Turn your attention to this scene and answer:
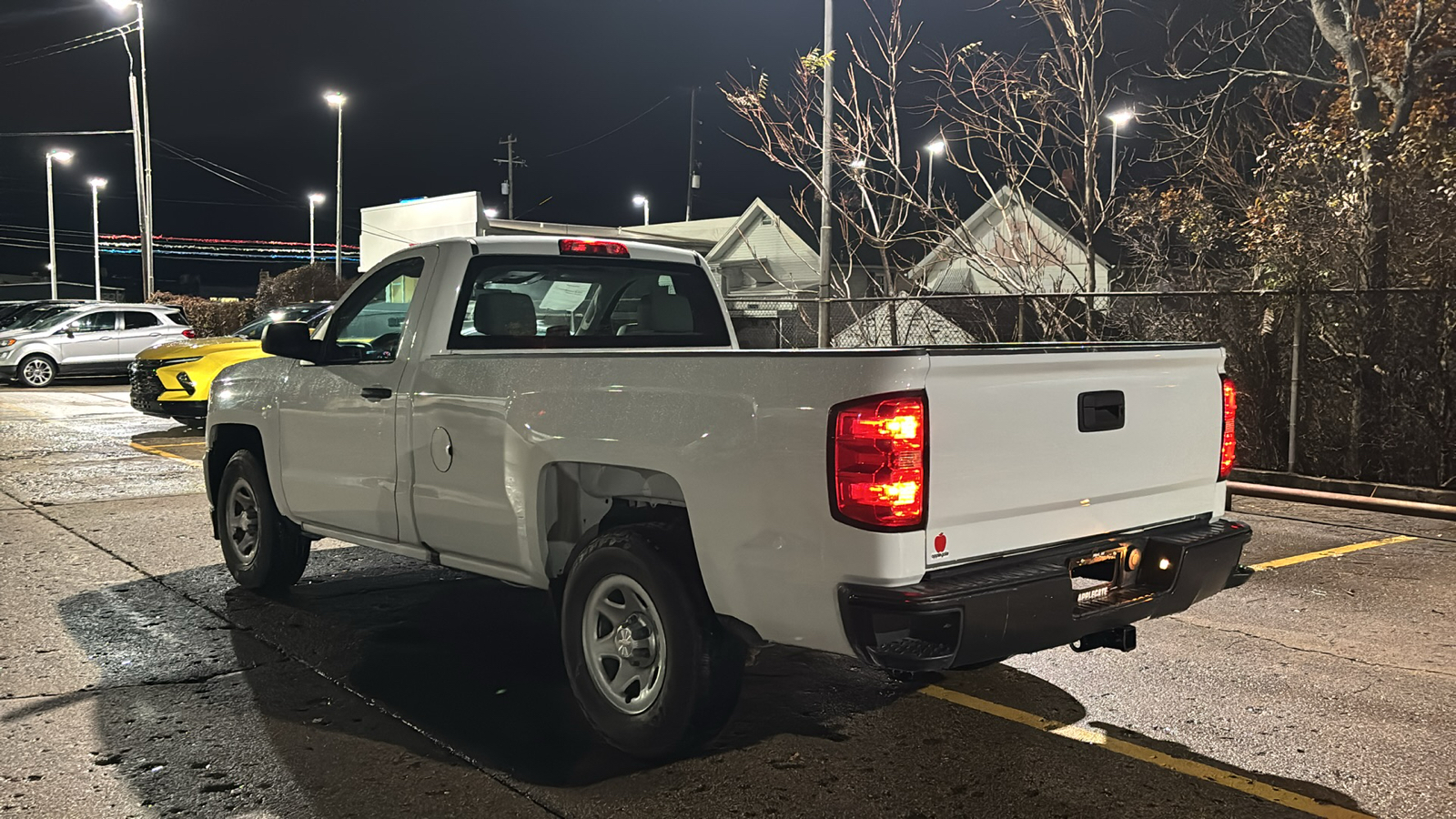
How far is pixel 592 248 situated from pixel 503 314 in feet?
2.02

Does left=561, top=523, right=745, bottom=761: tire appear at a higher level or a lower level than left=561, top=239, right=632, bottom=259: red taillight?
lower

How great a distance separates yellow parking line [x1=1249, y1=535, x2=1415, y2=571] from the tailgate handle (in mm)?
3903

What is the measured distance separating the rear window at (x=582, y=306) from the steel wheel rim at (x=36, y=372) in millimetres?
23227

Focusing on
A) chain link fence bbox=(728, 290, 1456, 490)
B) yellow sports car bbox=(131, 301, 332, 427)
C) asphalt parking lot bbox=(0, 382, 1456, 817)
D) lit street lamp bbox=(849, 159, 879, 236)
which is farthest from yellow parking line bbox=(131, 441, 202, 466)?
chain link fence bbox=(728, 290, 1456, 490)

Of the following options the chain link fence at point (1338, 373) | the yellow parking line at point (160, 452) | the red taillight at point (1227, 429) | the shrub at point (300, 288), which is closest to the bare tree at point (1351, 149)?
the chain link fence at point (1338, 373)

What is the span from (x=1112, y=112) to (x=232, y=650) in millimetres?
13912

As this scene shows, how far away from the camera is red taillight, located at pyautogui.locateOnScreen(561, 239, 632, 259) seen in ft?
19.3

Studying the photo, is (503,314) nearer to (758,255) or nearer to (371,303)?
(371,303)

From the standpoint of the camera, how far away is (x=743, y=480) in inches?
153

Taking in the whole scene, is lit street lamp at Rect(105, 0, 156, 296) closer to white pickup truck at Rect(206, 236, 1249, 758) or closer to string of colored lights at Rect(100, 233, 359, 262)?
white pickup truck at Rect(206, 236, 1249, 758)

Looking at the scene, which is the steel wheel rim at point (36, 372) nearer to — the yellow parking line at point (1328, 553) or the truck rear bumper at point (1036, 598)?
the yellow parking line at point (1328, 553)

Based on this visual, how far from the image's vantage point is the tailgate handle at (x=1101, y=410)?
4.13 m

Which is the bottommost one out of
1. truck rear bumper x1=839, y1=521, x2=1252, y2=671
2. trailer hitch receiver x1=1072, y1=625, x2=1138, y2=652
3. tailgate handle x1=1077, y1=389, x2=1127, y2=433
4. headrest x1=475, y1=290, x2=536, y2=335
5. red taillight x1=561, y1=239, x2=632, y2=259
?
trailer hitch receiver x1=1072, y1=625, x2=1138, y2=652

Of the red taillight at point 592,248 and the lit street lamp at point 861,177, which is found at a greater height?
the lit street lamp at point 861,177
